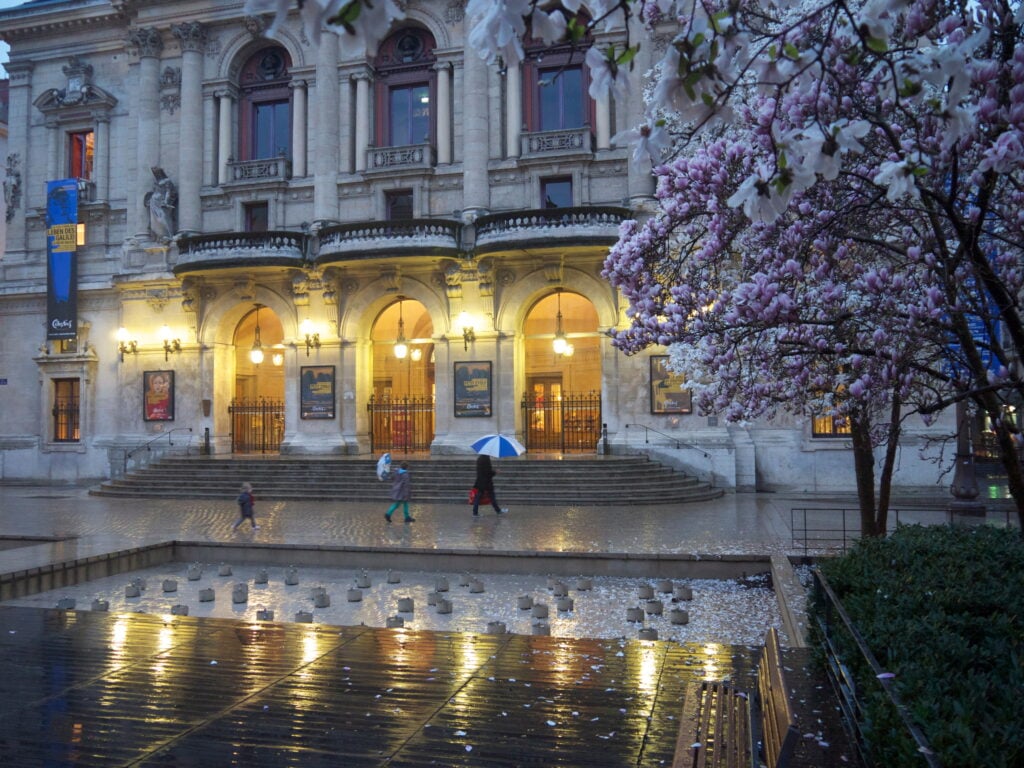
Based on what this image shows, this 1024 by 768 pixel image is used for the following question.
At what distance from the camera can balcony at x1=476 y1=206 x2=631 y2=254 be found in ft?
88.2

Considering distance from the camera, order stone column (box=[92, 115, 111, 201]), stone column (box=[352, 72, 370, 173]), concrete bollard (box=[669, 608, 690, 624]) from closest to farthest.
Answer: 1. concrete bollard (box=[669, 608, 690, 624])
2. stone column (box=[352, 72, 370, 173])
3. stone column (box=[92, 115, 111, 201])

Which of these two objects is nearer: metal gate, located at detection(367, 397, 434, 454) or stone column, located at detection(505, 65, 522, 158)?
stone column, located at detection(505, 65, 522, 158)

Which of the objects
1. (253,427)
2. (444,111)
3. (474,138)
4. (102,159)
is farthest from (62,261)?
(474,138)

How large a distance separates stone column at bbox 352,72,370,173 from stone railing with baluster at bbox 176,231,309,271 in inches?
129

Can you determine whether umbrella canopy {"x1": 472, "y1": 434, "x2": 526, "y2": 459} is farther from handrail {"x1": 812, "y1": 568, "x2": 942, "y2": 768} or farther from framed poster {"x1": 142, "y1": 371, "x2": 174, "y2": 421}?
framed poster {"x1": 142, "y1": 371, "x2": 174, "y2": 421}

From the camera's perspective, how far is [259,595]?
13500 millimetres

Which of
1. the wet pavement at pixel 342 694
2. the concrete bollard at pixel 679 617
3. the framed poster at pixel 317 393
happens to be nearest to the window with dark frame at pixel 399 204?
the framed poster at pixel 317 393

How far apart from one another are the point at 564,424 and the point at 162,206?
1555 cm

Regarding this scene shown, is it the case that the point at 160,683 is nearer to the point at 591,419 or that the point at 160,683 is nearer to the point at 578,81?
the point at 591,419

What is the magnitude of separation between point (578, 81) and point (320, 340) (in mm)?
11775

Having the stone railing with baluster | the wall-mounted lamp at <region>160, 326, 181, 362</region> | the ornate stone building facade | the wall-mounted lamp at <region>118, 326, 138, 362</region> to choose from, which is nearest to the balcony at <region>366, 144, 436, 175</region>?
the ornate stone building facade

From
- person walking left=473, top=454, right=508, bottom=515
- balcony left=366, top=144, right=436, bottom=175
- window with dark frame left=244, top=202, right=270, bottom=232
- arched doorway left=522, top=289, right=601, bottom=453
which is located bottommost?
person walking left=473, top=454, right=508, bottom=515

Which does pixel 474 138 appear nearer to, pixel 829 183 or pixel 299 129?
pixel 299 129

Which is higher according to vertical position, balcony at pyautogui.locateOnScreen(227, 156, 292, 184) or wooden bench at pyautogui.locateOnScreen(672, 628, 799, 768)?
balcony at pyautogui.locateOnScreen(227, 156, 292, 184)
